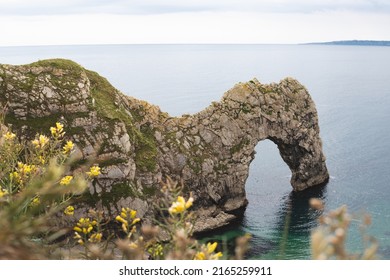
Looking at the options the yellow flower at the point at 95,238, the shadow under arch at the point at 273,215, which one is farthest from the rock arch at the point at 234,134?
the yellow flower at the point at 95,238

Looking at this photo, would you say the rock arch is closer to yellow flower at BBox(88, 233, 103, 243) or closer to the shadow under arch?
the shadow under arch

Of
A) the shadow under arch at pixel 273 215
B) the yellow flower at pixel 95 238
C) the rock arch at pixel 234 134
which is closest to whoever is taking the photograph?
the yellow flower at pixel 95 238

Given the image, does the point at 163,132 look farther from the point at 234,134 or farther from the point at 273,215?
Result: the point at 273,215

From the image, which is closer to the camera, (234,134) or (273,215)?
(273,215)

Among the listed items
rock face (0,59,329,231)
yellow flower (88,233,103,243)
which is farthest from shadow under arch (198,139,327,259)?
yellow flower (88,233,103,243)

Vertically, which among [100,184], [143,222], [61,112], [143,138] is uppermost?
[61,112]

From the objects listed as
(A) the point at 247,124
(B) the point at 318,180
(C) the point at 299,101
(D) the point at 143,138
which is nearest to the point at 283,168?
(B) the point at 318,180

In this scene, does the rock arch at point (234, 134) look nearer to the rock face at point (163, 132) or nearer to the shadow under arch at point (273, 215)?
the rock face at point (163, 132)

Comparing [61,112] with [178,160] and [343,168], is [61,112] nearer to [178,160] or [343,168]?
[178,160]

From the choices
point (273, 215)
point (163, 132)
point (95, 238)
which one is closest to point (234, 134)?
point (163, 132)
